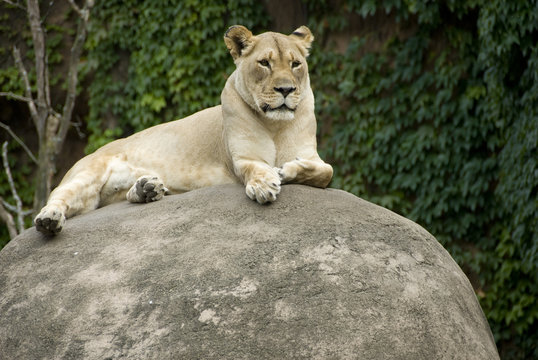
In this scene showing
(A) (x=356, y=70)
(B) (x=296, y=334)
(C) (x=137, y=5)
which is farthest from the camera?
(C) (x=137, y=5)

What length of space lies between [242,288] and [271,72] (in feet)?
4.90

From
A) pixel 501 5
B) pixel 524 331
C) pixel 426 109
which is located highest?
pixel 501 5

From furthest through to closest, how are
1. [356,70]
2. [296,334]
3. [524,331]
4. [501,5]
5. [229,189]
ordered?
[356,70]
[524,331]
[501,5]
[229,189]
[296,334]

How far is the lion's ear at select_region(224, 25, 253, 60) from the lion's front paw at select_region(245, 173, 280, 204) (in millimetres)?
973

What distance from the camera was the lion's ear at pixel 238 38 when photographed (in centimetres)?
464

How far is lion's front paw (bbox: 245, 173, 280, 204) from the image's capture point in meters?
4.10

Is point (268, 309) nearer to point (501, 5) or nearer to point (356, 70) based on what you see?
point (501, 5)

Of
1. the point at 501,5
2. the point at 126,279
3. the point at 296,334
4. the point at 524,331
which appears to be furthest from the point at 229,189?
the point at 524,331

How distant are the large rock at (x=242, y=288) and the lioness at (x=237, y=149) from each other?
258 millimetres

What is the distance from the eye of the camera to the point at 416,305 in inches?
144

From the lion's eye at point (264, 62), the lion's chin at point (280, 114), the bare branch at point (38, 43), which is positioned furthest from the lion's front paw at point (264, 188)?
the bare branch at point (38, 43)

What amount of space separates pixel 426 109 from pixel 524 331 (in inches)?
108

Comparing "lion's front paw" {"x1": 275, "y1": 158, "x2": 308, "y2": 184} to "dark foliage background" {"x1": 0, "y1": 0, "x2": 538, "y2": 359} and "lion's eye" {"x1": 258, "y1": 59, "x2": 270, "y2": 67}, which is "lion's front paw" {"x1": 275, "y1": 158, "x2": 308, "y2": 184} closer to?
"lion's eye" {"x1": 258, "y1": 59, "x2": 270, "y2": 67}

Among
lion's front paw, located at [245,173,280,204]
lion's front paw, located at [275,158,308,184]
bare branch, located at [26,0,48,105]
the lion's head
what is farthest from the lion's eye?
bare branch, located at [26,0,48,105]
